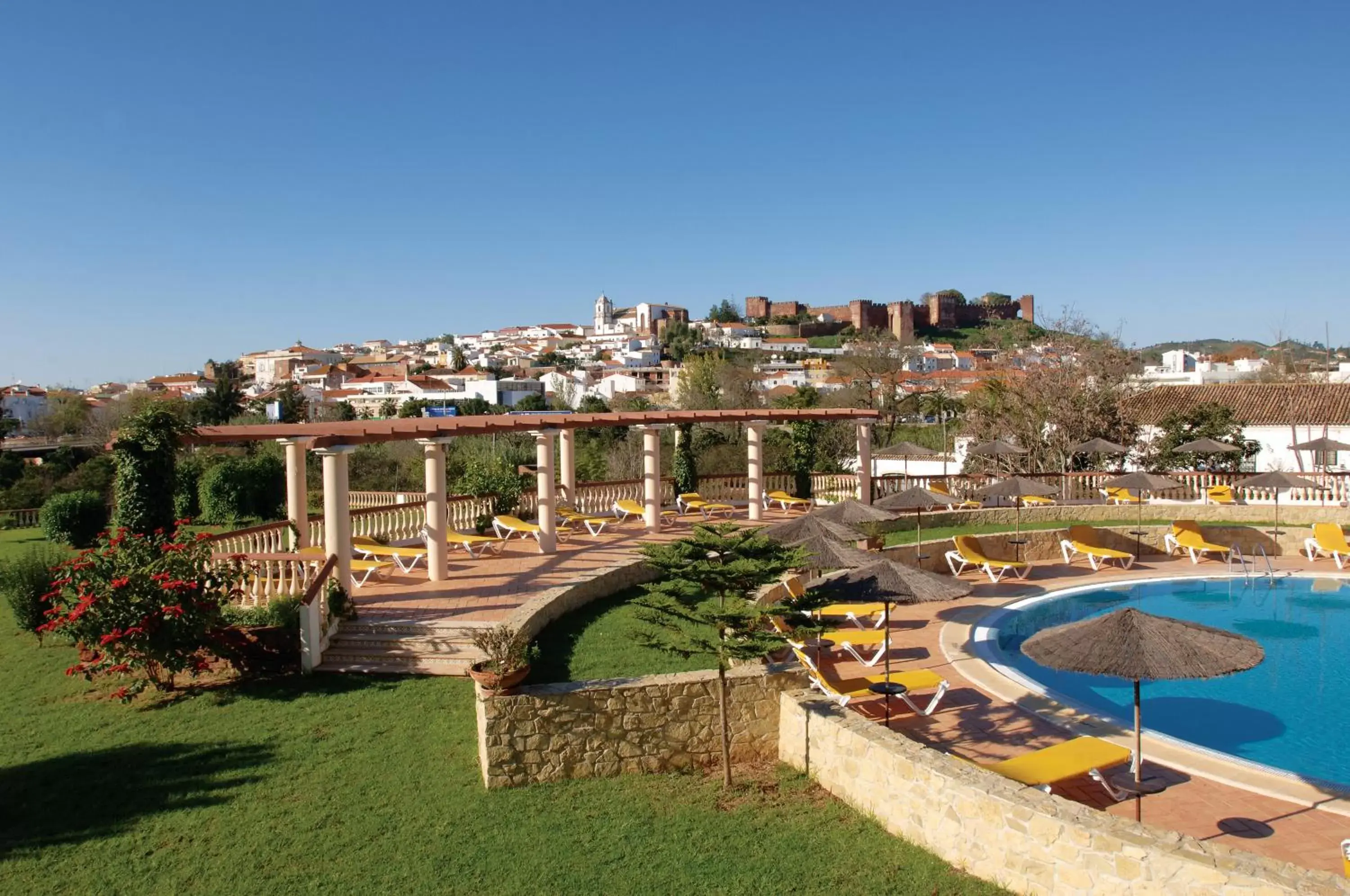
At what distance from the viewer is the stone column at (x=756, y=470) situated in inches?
868

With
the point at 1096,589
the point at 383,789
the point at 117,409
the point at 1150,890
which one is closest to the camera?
the point at 1150,890

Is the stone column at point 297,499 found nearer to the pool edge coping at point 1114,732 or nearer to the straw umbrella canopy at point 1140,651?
the pool edge coping at point 1114,732

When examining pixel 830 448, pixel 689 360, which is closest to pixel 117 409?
pixel 689 360

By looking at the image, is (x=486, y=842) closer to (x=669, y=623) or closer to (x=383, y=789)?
(x=383, y=789)

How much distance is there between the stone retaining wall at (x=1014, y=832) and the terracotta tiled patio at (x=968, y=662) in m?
1.30

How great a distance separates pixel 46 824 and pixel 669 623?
5.82 metres

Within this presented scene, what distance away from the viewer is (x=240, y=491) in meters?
26.2

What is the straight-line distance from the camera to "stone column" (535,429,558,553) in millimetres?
17750

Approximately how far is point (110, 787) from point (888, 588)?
825 cm

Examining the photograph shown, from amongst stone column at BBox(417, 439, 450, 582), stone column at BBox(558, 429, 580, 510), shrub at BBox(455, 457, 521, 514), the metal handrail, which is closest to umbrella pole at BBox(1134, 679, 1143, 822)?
stone column at BBox(417, 439, 450, 582)

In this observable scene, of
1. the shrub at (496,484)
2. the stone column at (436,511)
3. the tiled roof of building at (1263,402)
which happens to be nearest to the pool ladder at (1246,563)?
the tiled roof of building at (1263,402)

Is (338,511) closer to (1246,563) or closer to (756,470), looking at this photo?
(756,470)

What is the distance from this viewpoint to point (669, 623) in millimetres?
8773

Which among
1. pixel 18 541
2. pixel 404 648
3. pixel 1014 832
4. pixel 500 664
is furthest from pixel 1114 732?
pixel 18 541
